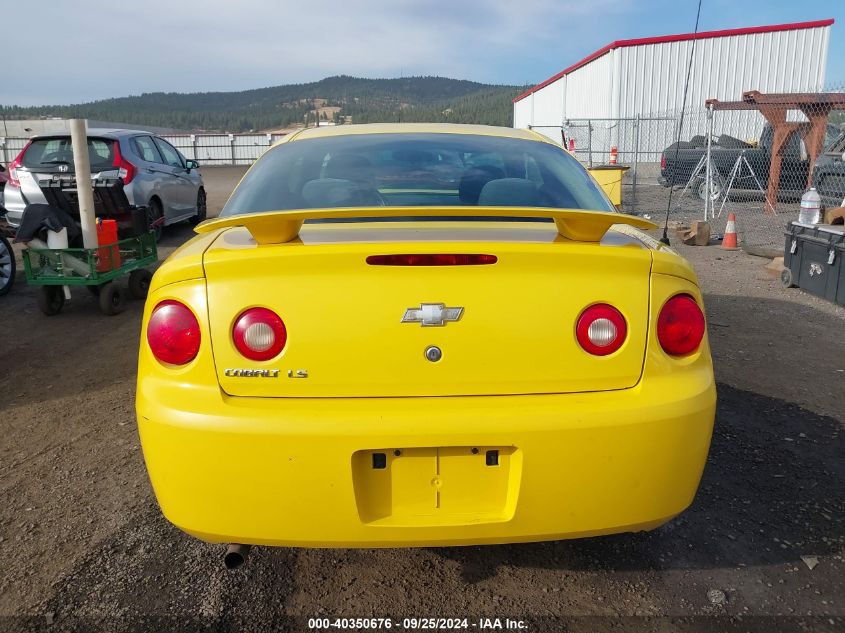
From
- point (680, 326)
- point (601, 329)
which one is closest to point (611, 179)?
point (680, 326)

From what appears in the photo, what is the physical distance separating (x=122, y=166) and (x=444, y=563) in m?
8.70

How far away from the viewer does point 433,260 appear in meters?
1.97

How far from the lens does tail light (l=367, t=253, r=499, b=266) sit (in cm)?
196

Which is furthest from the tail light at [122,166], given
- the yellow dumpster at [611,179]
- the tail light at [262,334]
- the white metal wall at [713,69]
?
the white metal wall at [713,69]

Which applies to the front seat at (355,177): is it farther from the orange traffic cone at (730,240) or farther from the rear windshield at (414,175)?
the orange traffic cone at (730,240)

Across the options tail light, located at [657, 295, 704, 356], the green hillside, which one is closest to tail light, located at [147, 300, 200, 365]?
tail light, located at [657, 295, 704, 356]

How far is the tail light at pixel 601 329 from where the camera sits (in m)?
1.99

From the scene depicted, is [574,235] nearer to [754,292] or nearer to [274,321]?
[274,321]

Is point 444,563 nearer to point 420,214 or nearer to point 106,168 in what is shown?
point 420,214

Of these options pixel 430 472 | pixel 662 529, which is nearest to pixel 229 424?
pixel 430 472

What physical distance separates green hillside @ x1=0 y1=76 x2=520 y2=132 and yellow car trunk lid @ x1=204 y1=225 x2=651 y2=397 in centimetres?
7662

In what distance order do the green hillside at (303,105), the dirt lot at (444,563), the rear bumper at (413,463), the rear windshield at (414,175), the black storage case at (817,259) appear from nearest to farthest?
the rear bumper at (413,463) < the dirt lot at (444,563) < the rear windshield at (414,175) < the black storage case at (817,259) < the green hillside at (303,105)

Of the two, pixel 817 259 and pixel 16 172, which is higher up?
pixel 16 172

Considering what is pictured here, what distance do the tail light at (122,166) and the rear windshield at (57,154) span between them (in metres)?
0.08
